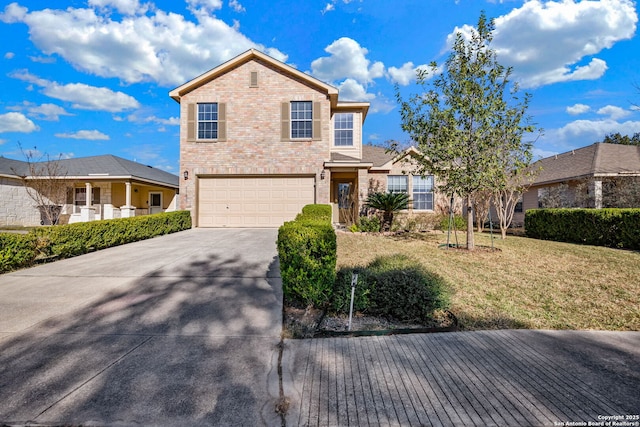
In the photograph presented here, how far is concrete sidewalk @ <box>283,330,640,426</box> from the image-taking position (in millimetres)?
2002

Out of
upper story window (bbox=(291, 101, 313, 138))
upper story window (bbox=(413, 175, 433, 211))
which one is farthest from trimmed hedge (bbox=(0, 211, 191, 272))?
upper story window (bbox=(413, 175, 433, 211))

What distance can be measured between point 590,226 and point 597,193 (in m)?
5.73

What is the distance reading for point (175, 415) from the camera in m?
2.00

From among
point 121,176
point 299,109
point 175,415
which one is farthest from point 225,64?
point 175,415

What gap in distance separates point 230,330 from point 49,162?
65.4 feet

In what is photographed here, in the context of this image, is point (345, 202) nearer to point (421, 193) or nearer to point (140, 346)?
point (421, 193)

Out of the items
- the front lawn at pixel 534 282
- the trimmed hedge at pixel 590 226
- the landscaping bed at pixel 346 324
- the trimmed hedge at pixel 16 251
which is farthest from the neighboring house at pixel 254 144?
the landscaping bed at pixel 346 324

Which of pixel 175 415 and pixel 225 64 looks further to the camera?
pixel 225 64

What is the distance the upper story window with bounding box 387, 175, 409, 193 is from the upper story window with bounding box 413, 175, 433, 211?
0.54m

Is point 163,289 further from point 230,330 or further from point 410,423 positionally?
point 410,423

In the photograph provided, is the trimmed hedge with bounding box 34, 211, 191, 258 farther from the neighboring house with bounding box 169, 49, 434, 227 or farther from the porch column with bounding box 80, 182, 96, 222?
the porch column with bounding box 80, 182, 96, 222

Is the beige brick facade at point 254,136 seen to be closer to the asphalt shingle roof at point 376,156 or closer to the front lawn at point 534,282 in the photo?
the asphalt shingle roof at point 376,156

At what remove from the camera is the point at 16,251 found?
6078mm

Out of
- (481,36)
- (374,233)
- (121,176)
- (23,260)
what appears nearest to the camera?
(23,260)
